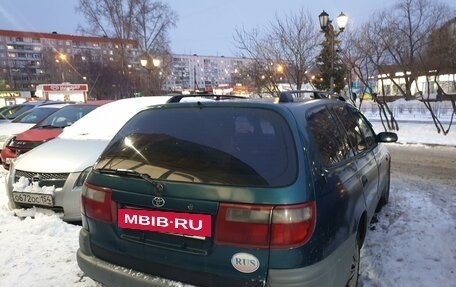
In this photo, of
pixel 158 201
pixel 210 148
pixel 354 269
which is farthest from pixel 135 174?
pixel 354 269

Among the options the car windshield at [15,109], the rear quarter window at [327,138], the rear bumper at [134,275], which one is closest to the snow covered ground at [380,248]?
the rear bumper at [134,275]

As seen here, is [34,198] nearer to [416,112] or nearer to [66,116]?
[66,116]

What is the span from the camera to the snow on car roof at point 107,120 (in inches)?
241

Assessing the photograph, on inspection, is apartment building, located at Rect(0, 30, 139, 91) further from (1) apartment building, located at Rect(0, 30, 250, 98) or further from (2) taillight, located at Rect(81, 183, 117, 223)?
(2) taillight, located at Rect(81, 183, 117, 223)

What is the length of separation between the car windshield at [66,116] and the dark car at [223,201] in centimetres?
592

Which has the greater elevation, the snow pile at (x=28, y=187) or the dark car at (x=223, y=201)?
the dark car at (x=223, y=201)

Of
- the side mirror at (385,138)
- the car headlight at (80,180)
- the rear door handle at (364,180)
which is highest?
the side mirror at (385,138)

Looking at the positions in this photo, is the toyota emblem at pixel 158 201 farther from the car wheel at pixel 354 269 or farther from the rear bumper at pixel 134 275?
the car wheel at pixel 354 269

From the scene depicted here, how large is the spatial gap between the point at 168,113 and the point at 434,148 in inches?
448

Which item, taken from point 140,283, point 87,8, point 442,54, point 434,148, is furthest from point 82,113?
point 87,8

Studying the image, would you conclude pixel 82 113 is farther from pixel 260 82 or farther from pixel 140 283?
pixel 260 82

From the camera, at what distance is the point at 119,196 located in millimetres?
2643

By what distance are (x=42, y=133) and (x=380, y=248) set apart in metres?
6.42

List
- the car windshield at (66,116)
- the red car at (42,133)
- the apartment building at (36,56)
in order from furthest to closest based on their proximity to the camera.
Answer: the apartment building at (36,56), the car windshield at (66,116), the red car at (42,133)
